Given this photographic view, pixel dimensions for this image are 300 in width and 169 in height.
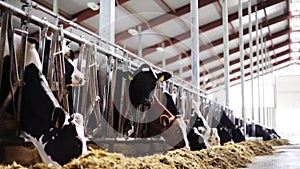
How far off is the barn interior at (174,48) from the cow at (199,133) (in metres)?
0.22

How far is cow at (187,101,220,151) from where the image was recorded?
3.75 meters

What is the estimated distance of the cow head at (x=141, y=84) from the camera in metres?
3.06

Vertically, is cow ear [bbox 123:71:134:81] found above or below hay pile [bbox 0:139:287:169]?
above

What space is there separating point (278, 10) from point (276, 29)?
263 centimetres

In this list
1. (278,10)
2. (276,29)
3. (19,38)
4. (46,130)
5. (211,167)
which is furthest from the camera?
(276,29)

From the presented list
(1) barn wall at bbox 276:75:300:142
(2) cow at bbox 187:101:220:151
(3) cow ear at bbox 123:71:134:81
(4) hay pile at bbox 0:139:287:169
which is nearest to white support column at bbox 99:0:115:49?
(3) cow ear at bbox 123:71:134:81

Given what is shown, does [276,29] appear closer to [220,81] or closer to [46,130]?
[220,81]

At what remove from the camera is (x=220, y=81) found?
18828 millimetres

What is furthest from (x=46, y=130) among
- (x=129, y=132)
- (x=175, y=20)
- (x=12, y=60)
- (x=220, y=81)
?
(x=220, y=81)

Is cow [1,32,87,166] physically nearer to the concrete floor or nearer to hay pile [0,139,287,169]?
hay pile [0,139,287,169]

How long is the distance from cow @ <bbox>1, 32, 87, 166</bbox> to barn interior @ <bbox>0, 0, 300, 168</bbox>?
0.08 meters

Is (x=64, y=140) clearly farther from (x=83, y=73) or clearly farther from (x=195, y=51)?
(x=195, y=51)

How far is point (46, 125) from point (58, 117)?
0.50 ft

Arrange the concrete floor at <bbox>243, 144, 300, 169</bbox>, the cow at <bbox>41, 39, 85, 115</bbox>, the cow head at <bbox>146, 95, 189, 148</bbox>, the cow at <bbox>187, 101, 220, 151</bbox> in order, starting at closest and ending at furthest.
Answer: the cow at <bbox>41, 39, 85, 115</bbox> < the cow head at <bbox>146, 95, 189, 148</bbox> < the cow at <bbox>187, 101, 220, 151</bbox> < the concrete floor at <bbox>243, 144, 300, 169</bbox>
